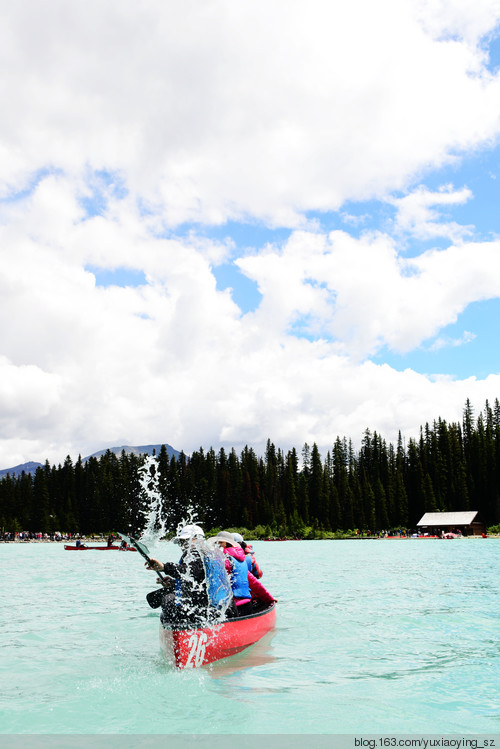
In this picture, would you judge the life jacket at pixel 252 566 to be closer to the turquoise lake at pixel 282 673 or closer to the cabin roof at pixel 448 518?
the turquoise lake at pixel 282 673

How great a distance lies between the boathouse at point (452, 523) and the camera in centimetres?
10869

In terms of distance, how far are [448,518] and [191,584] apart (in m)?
107

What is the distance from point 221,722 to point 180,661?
2.75 metres

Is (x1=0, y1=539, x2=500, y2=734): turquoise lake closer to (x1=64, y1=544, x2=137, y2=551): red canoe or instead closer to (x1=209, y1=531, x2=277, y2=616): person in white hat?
(x1=209, y1=531, x2=277, y2=616): person in white hat

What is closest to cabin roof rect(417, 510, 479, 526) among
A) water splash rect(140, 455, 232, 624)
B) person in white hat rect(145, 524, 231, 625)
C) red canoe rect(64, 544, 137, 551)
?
red canoe rect(64, 544, 137, 551)

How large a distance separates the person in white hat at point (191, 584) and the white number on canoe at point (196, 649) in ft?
1.05

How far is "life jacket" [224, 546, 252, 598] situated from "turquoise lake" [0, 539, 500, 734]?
52.7 inches

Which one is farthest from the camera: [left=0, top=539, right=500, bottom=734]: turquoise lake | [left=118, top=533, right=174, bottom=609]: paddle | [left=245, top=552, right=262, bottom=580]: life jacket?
[left=245, top=552, right=262, bottom=580]: life jacket

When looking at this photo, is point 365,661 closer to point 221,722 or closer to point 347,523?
point 221,722

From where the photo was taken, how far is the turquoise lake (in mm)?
9867

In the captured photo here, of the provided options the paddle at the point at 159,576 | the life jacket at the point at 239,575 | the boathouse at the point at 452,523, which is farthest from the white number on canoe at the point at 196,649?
the boathouse at the point at 452,523

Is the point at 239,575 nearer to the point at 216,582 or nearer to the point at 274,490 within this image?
the point at 216,582

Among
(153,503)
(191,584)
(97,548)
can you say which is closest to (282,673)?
(191,584)

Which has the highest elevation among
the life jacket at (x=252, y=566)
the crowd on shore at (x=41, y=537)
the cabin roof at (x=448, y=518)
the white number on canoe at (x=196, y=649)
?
the life jacket at (x=252, y=566)
